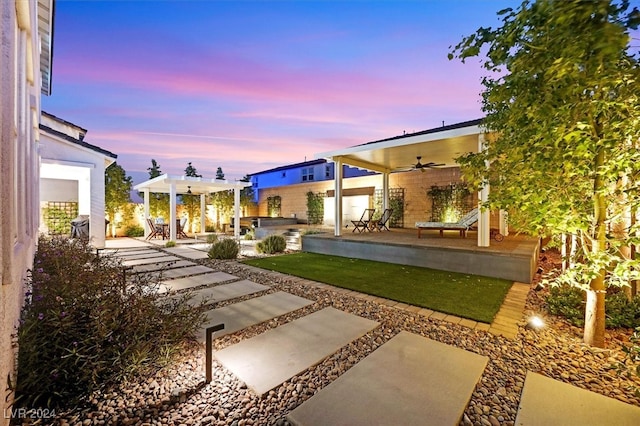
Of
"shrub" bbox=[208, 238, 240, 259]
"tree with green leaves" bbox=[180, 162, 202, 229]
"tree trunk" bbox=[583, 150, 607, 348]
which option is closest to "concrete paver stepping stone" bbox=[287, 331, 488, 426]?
"tree trunk" bbox=[583, 150, 607, 348]

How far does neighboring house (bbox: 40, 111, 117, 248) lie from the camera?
880cm

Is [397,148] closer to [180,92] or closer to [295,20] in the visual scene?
[295,20]

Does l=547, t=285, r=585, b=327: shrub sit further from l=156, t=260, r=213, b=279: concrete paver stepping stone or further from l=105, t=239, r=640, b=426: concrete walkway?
Result: l=156, t=260, r=213, b=279: concrete paver stepping stone

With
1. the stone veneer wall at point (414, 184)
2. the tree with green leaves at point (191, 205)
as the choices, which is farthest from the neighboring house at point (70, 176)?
the stone veneer wall at point (414, 184)

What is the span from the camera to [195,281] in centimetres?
578

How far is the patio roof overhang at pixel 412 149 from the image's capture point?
7348mm

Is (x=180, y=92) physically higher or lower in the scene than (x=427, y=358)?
higher

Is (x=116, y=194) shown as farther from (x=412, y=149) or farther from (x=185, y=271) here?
(x=412, y=149)

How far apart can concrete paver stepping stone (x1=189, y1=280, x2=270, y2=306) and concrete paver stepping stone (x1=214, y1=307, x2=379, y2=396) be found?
1.65 meters

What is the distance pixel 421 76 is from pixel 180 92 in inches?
386

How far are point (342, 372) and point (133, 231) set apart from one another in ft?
56.6

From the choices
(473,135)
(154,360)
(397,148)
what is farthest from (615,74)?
(397,148)

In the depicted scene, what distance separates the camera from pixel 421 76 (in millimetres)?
11156

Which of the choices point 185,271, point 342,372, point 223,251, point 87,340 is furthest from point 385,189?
point 87,340
